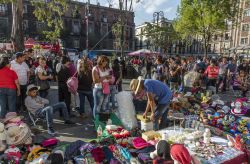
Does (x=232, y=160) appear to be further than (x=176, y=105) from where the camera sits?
No

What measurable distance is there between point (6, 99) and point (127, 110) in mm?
2798

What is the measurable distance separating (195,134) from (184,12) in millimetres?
19543

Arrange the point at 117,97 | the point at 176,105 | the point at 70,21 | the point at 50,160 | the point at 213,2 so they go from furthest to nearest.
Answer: the point at 70,21 < the point at 213,2 < the point at 176,105 < the point at 117,97 < the point at 50,160

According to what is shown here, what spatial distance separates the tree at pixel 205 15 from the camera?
20531mm

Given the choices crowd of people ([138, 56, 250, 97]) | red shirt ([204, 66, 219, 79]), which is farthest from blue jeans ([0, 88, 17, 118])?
red shirt ([204, 66, 219, 79])

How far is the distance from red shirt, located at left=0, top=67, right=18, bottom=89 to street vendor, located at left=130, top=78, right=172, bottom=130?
279 centimetres

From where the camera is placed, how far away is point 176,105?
22.1 ft

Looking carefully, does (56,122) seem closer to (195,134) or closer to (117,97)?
(117,97)

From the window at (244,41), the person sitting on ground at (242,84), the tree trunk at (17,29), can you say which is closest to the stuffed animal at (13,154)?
the tree trunk at (17,29)

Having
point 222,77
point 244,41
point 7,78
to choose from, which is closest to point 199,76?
point 222,77

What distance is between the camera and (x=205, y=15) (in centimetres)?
2092

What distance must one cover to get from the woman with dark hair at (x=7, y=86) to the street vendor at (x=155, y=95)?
2798 millimetres

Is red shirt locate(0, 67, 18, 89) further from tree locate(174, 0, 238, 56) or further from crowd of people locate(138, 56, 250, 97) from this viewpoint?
tree locate(174, 0, 238, 56)

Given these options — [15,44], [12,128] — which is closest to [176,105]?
[12,128]
